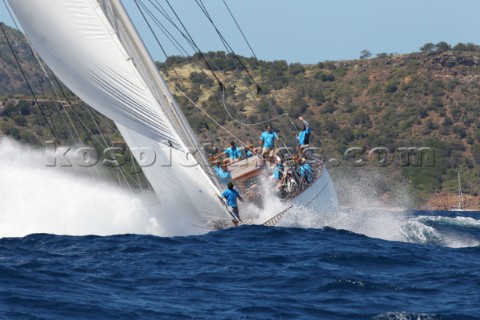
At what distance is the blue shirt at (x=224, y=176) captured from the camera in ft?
66.6

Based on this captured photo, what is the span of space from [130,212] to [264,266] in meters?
5.40

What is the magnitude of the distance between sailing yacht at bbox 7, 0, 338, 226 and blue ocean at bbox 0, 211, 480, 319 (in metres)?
1.41

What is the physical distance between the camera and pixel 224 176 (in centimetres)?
2045

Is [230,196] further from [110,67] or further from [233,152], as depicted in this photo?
[233,152]

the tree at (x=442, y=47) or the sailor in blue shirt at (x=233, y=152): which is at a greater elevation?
the tree at (x=442, y=47)

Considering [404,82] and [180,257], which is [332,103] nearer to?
[404,82]

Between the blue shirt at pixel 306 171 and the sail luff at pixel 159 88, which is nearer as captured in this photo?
the sail luff at pixel 159 88

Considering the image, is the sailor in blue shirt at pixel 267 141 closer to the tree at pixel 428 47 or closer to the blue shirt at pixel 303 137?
the blue shirt at pixel 303 137

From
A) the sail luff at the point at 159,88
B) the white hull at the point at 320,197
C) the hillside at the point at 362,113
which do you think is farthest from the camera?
the hillside at the point at 362,113

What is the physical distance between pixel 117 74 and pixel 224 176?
508 cm

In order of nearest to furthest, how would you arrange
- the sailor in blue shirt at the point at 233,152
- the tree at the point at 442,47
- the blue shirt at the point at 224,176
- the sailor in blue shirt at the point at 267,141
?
the blue shirt at the point at 224,176, the sailor in blue shirt at the point at 267,141, the sailor in blue shirt at the point at 233,152, the tree at the point at 442,47

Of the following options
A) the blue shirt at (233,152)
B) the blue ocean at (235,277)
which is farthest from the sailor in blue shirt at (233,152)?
the blue ocean at (235,277)

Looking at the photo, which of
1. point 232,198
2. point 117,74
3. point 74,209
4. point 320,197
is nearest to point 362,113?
point 320,197

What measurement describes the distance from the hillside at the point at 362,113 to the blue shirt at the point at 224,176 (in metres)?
25.3
